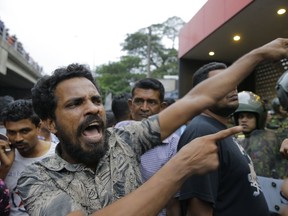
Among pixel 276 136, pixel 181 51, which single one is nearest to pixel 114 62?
pixel 181 51

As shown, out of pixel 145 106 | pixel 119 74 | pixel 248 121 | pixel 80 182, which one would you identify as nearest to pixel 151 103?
pixel 145 106

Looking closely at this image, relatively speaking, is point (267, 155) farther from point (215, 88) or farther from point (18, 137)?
point (18, 137)

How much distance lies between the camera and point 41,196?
1433 millimetres

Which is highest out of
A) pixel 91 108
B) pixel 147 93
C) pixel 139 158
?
pixel 147 93

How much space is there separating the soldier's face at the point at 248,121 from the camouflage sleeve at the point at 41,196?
2.55 m

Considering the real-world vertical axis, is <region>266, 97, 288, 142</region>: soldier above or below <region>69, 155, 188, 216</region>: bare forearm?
above

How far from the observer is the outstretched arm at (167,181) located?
1270 mm

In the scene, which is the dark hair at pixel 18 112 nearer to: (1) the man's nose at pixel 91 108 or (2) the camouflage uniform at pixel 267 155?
(1) the man's nose at pixel 91 108

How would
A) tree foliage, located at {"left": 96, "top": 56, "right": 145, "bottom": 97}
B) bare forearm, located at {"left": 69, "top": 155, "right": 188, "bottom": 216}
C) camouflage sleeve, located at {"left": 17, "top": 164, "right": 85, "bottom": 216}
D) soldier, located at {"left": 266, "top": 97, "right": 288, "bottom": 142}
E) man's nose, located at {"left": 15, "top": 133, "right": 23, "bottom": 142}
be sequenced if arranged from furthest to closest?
1. tree foliage, located at {"left": 96, "top": 56, "right": 145, "bottom": 97}
2. soldier, located at {"left": 266, "top": 97, "right": 288, "bottom": 142}
3. man's nose, located at {"left": 15, "top": 133, "right": 23, "bottom": 142}
4. camouflage sleeve, located at {"left": 17, "top": 164, "right": 85, "bottom": 216}
5. bare forearm, located at {"left": 69, "top": 155, "right": 188, "bottom": 216}

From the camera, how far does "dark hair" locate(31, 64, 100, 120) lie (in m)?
1.73

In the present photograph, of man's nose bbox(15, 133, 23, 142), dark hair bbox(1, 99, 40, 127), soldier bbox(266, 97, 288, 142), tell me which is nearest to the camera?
man's nose bbox(15, 133, 23, 142)

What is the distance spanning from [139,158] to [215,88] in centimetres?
61

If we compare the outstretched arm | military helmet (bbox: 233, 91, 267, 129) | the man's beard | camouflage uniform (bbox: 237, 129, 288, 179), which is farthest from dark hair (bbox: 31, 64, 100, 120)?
military helmet (bbox: 233, 91, 267, 129)

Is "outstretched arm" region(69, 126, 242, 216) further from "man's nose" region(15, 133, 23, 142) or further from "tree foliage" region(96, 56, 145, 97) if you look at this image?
"tree foliage" region(96, 56, 145, 97)
